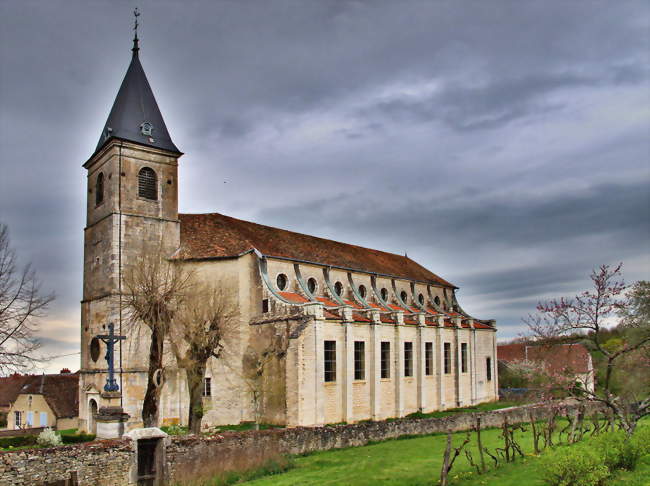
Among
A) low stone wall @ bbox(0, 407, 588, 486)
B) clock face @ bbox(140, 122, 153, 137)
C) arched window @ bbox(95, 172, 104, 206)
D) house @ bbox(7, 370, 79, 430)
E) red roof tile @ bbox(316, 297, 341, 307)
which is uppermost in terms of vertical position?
clock face @ bbox(140, 122, 153, 137)

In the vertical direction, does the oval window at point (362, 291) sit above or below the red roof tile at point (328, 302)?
above

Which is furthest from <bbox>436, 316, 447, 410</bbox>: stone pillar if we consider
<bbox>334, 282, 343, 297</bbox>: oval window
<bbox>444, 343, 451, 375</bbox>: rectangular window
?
<bbox>334, 282, 343, 297</bbox>: oval window

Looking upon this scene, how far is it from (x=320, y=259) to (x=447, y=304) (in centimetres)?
1891

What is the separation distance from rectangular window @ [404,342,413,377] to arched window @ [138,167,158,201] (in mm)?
19328

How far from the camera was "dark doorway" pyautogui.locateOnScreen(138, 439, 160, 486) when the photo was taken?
18141 mm

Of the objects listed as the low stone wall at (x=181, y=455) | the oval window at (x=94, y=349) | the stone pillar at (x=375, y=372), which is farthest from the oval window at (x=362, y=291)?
the oval window at (x=94, y=349)

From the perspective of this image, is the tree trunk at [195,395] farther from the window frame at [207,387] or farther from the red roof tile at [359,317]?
the red roof tile at [359,317]

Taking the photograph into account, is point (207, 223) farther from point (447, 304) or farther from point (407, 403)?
point (447, 304)

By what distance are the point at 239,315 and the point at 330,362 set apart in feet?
19.5

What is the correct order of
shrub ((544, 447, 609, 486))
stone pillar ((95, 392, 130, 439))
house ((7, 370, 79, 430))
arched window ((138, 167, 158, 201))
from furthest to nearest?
house ((7, 370, 79, 430)) → arched window ((138, 167, 158, 201)) → stone pillar ((95, 392, 130, 439)) → shrub ((544, 447, 609, 486))

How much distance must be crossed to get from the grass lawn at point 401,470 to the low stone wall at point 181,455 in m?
0.71

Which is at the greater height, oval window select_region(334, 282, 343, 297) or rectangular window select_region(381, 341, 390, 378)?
oval window select_region(334, 282, 343, 297)

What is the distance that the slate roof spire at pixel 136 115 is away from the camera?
1346 inches

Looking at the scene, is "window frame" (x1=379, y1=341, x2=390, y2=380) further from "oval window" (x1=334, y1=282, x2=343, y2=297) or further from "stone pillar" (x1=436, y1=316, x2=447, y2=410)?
"stone pillar" (x1=436, y1=316, x2=447, y2=410)
